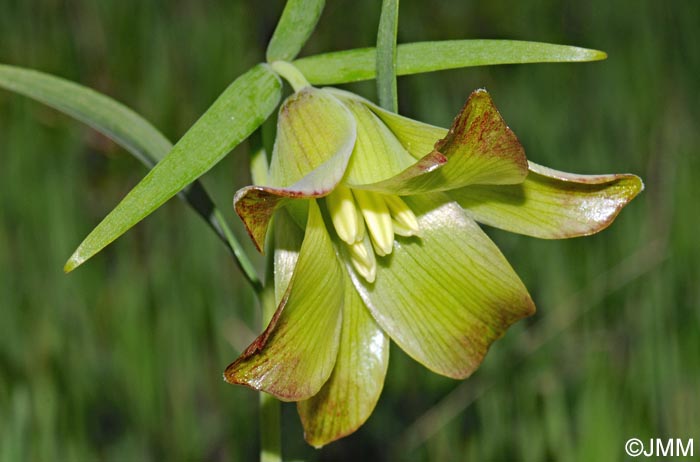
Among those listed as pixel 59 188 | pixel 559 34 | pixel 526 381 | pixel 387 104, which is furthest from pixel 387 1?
pixel 559 34

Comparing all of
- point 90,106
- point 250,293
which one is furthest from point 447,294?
point 250,293

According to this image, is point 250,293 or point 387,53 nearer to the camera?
point 387,53

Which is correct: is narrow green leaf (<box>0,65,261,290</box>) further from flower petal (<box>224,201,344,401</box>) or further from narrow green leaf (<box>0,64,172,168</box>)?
flower petal (<box>224,201,344,401</box>)

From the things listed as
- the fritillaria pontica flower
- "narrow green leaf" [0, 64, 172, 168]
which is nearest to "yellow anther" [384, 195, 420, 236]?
the fritillaria pontica flower

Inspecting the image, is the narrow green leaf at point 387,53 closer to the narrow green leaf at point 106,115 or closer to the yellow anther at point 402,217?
the yellow anther at point 402,217

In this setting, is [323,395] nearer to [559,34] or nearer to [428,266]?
[428,266]

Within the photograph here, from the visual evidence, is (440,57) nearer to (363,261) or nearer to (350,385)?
(363,261)
